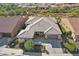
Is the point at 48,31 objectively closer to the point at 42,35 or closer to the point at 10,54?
the point at 42,35

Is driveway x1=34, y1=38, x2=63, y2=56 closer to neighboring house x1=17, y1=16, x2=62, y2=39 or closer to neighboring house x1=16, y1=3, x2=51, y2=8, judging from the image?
neighboring house x1=17, y1=16, x2=62, y2=39

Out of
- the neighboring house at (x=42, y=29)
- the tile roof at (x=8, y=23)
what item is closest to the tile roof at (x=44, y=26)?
the neighboring house at (x=42, y=29)

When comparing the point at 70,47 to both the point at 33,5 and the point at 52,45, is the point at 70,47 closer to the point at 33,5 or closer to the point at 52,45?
the point at 52,45

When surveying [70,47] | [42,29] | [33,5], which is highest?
[33,5]

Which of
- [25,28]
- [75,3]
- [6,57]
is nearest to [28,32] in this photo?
[25,28]

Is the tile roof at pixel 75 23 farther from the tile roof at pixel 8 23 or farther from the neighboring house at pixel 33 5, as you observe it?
the tile roof at pixel 8 23

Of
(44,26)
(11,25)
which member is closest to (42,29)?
(44,26)
